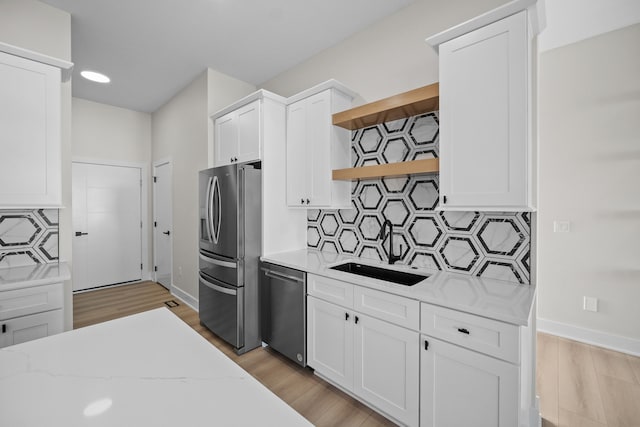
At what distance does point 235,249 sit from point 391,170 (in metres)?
1.53

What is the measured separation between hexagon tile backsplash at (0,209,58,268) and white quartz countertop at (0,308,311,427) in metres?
2.01

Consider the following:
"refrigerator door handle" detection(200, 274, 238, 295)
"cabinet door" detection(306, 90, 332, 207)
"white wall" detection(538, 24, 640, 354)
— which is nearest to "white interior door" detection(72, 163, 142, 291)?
"refrigerator door handle" detection(200, 274, 238, 295)

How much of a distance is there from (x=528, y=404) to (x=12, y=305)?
3125 mm

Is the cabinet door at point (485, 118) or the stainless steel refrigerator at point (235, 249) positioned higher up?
the cabinet door at point (485, 118)

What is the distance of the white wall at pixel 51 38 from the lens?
2.19 metres

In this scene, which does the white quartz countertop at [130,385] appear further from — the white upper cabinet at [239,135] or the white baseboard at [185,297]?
the white baseboard at [185,297]

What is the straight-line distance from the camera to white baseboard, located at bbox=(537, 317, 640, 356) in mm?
2564

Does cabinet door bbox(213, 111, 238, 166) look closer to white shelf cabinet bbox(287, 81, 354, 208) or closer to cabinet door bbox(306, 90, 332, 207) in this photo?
white shelf cabinet bbox(287, 81, 354, 208)

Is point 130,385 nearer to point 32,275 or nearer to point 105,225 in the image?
point 32,275

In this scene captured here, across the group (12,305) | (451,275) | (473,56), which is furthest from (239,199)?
(473,56)

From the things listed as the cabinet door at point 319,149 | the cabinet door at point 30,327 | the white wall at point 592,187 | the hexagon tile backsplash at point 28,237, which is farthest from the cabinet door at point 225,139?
the white wall at point 592,187

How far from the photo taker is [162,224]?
15.2 feet

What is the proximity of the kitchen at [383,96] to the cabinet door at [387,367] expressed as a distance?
149 centimetres

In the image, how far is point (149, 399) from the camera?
642mm
